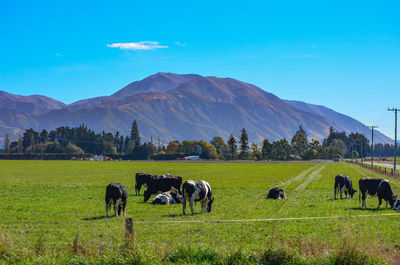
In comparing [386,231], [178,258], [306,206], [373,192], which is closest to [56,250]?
[178,258]

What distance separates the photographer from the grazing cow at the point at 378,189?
26.5 m

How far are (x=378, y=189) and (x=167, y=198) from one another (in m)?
13.7

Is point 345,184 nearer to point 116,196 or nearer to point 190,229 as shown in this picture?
point 190,229

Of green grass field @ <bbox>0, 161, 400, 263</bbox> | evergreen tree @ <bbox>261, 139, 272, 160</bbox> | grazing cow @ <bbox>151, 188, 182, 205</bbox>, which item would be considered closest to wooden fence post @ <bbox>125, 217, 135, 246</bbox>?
green grass field @ <bbox>0, 161, 400, 263</bbox>

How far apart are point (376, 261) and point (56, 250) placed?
9980mm

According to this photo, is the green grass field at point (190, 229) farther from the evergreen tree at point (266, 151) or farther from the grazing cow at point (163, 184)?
the evergreen tree at point (266, 151)

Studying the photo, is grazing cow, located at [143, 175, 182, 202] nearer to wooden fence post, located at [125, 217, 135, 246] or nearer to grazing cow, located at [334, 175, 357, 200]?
grazing cow, located at [334, 175, 357, 200]

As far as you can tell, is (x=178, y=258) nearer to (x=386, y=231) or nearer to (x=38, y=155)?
(x=386, y=231)

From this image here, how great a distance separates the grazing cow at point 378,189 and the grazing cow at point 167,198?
12259mm

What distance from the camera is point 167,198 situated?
29094mm

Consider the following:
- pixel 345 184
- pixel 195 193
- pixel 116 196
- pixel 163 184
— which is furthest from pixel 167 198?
pixel 345 184

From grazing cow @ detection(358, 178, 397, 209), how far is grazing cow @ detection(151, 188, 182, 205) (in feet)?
40.2

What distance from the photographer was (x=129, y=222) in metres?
12.9

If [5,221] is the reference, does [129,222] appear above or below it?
above
